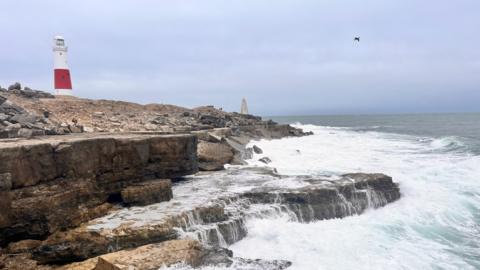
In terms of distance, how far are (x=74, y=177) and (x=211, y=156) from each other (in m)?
6.64

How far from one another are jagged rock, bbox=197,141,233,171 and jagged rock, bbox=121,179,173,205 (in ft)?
14.3

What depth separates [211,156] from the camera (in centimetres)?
1494

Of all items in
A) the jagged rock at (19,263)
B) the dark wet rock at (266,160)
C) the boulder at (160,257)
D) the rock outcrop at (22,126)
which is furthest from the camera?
the dark wet rock at (266,160)

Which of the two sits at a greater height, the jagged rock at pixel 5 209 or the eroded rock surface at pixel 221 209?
the jagged rock at pixel 5 209

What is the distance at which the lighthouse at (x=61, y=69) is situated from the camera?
2683 cm

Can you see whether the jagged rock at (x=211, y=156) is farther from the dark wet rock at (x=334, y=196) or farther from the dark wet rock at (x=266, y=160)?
the dark wet rock at (x=334, y=196)

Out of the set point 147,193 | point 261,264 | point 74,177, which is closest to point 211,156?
point 147,193

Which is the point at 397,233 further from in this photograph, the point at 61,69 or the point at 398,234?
the point at 61,69

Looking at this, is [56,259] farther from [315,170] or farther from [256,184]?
[315,170]

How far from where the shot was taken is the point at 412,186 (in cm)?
1455

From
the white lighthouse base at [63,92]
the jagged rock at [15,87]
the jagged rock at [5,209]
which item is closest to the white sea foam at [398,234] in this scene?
the jagged rock at [5,209]

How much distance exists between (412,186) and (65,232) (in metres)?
11.7

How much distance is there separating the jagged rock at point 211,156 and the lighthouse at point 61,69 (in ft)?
52.5

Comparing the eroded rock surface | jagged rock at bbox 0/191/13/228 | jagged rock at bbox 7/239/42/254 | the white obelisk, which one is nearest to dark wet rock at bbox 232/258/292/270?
the eroded rock surface
